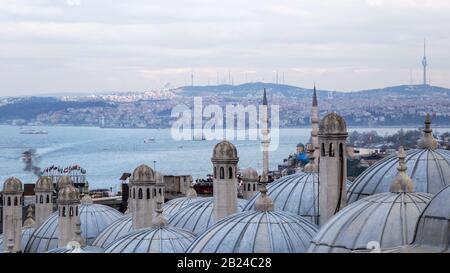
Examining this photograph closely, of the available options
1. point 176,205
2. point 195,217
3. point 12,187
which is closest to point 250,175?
point 176,205

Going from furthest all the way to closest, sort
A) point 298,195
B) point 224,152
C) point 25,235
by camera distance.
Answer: point 25,235 < point 298,195 < point 224,152

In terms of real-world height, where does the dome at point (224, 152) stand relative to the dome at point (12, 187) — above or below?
above

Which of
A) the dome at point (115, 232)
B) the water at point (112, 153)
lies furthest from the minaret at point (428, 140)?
the water at point (112, 153)

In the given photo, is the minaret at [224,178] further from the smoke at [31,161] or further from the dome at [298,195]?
the smoke at [31,161]

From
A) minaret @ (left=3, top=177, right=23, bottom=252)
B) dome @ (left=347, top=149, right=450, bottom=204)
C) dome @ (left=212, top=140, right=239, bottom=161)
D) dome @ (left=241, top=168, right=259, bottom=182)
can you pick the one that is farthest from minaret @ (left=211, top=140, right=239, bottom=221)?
minaret @ (left=3, top=177, right=23, bottom=252)

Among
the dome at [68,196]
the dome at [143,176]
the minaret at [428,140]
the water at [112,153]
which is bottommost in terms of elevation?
the water at [112,153]

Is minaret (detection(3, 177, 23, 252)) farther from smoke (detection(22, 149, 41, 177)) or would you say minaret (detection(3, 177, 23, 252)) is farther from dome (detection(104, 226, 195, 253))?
smoke (detection(22, 149, 41, 177))

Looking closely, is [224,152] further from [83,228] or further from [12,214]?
[12,214]
